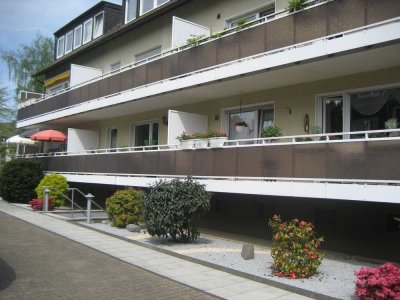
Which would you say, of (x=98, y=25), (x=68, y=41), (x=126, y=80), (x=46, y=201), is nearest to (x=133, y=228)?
(x=46, y=201)

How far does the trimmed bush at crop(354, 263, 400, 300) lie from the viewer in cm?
646

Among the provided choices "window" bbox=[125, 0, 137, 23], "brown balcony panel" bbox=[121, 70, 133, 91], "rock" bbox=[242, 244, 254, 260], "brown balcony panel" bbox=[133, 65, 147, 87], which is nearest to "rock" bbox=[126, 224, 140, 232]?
"rock" bbox=[242, 244, 254, 260]

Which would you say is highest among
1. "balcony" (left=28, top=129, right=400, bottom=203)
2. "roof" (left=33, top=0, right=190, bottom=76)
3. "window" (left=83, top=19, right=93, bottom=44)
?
"window" (left=83, top=19, right=93, bottom=44)

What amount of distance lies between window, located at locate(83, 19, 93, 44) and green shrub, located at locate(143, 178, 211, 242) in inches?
676

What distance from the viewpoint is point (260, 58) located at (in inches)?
470

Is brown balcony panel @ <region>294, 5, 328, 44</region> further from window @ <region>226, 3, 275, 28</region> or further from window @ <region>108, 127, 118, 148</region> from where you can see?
window @ <region>108, 127, 118, 148</region>

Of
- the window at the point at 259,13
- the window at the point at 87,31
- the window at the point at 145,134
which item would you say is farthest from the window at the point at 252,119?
the window at the point at 87,31

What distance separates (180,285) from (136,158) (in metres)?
8.64

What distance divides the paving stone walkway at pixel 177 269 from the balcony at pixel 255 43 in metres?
5.37

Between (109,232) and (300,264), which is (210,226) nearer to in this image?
(109,232)

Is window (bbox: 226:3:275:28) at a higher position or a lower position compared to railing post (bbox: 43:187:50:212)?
higher

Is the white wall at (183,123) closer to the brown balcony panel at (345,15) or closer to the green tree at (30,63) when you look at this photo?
the brown balcony panel at (345,15)

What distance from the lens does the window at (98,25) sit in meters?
25.4

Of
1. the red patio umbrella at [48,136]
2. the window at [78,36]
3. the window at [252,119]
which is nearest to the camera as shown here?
the window at [252,119]
